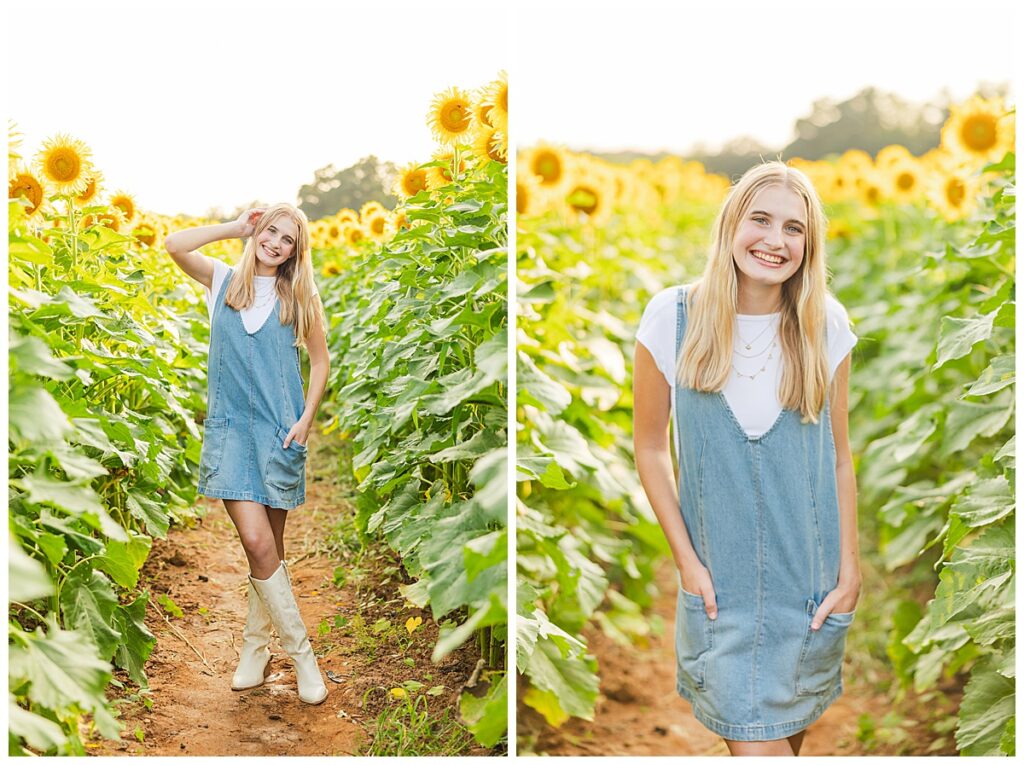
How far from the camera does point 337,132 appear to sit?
6.78ft

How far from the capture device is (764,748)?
181cm

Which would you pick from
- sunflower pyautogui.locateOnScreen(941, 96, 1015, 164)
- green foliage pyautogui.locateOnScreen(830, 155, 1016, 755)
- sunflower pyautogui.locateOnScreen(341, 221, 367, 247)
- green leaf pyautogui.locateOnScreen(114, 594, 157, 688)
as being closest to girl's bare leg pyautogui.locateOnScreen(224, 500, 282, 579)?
green leaf pyautogui.locateOnScreen(114, 594, 157, 688)

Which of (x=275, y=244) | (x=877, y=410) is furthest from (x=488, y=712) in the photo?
(x=877, y=410)

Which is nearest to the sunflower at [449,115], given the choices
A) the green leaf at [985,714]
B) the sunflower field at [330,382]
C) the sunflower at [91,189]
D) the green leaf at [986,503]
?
the sunflower field at [330,382]

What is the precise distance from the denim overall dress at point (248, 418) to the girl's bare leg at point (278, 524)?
0.06ft

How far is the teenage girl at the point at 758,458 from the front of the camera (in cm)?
179

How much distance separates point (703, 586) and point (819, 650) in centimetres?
26

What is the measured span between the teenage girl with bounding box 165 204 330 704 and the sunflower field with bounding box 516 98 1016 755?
488 mm

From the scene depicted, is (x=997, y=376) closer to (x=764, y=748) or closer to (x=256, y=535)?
(x=764, y=748)

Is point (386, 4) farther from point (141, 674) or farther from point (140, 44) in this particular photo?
point (141, 674)

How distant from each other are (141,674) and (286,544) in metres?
0.38

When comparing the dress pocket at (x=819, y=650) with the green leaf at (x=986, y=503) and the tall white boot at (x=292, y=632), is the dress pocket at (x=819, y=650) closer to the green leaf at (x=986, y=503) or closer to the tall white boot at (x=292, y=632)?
the green leaf at (x=986, y=503)

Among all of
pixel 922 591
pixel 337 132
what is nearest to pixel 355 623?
pixel 337 132

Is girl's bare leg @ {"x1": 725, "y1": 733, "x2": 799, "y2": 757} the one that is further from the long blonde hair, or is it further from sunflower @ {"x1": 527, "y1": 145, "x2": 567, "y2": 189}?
sunflower @ {"x1": 527, "y1": 145, "x2": 567, "y2": 189}
